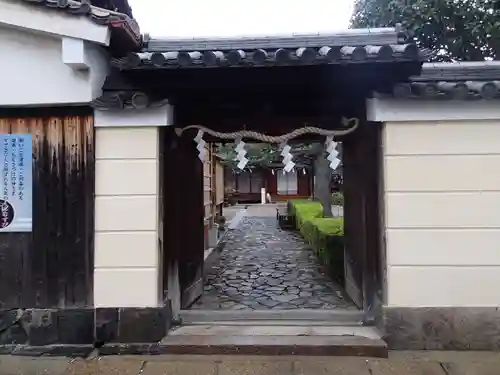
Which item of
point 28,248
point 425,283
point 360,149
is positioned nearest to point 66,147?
point 28,248

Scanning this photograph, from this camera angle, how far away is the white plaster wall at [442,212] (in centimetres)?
563

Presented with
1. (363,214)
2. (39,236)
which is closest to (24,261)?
(39,236)

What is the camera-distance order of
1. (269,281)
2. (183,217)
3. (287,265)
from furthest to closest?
(287,265) → (269,281) → (183,217)

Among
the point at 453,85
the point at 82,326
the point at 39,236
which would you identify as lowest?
the point at 82,326

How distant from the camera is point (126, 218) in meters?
5.78

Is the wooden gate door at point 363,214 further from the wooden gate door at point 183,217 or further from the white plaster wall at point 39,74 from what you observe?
the white plaster wall at point 39,74

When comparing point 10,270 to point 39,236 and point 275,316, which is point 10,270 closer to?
point 39,236

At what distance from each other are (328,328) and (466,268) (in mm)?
2032

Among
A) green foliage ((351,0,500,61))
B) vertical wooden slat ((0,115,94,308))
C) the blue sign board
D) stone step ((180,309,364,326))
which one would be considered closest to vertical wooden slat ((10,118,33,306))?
vertical wooden slat ((0,115,94,308))

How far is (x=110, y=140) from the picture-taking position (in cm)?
582

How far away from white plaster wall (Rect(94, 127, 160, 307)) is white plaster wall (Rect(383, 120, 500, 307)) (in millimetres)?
3180

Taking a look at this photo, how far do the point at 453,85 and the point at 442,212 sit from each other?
1649mm

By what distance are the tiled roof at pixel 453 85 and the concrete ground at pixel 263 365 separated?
333 cm

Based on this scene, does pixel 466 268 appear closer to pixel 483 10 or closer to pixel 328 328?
pixel 328 328
